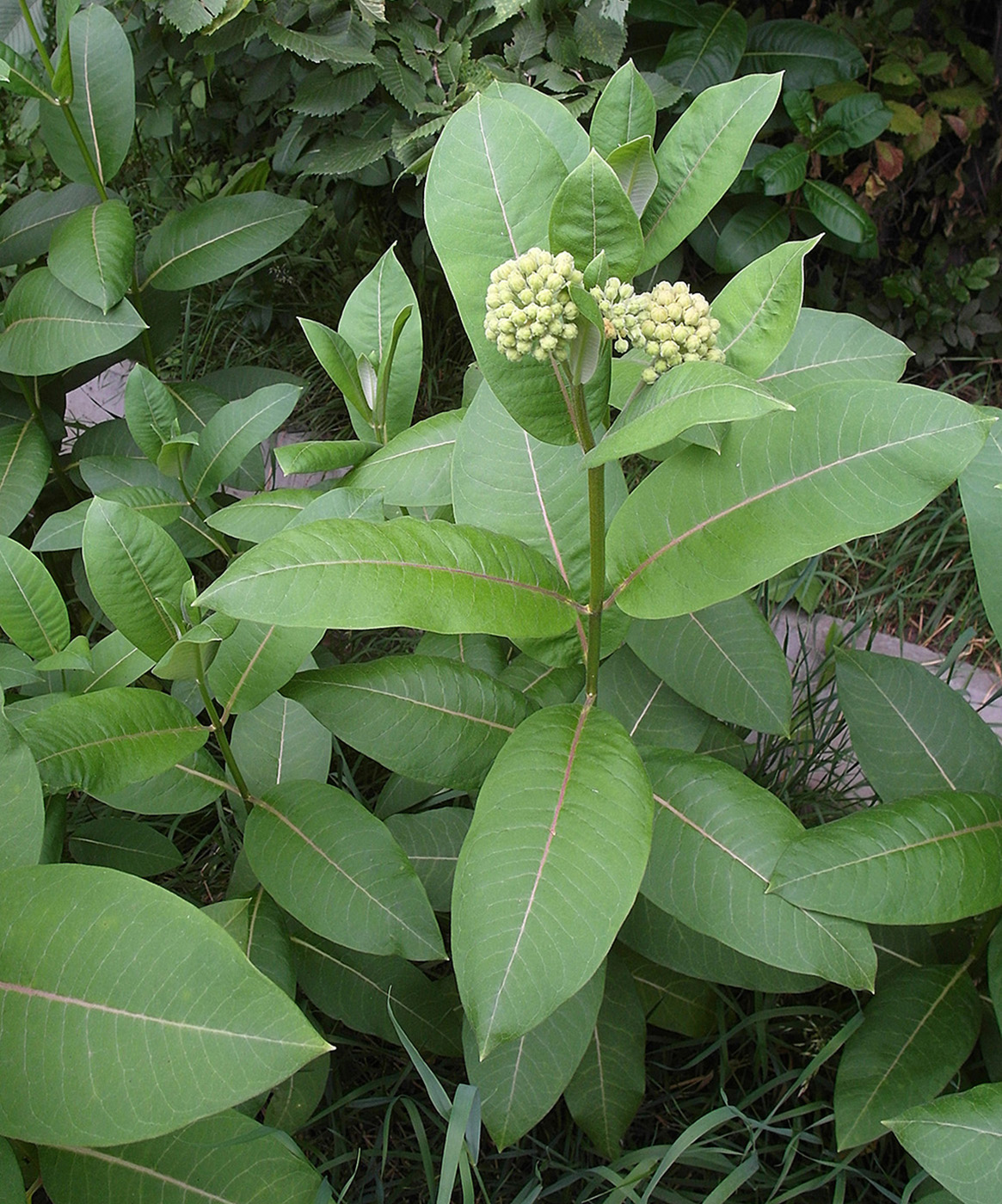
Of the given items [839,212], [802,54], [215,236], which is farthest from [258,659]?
[802,54]

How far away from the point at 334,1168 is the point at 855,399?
1456mm

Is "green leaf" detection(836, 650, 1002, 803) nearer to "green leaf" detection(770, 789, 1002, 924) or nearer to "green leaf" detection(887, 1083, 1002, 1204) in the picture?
"green leaf" detection(770, 789, 1002, 924)

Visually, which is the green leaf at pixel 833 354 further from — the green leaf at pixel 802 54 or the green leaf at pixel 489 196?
the green leaf at pixel 802 54

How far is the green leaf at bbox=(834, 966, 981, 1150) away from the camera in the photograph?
1344mm

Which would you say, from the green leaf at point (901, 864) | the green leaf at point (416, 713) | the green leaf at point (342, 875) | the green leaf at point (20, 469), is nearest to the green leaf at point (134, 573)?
the green leaf at point (416, 713)

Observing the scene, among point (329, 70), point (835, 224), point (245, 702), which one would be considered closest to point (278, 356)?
point (329, 70)

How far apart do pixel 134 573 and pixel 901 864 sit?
105 centimetres

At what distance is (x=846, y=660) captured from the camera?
1.60 metres

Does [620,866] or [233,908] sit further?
[233,908]

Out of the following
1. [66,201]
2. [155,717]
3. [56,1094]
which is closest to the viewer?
[56,1094]

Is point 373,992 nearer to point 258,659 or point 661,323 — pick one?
point 258,659

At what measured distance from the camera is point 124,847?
5.57 ft

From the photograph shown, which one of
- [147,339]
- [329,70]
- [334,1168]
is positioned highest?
[329,70]

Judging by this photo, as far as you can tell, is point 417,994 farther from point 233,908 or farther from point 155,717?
point 155,717
